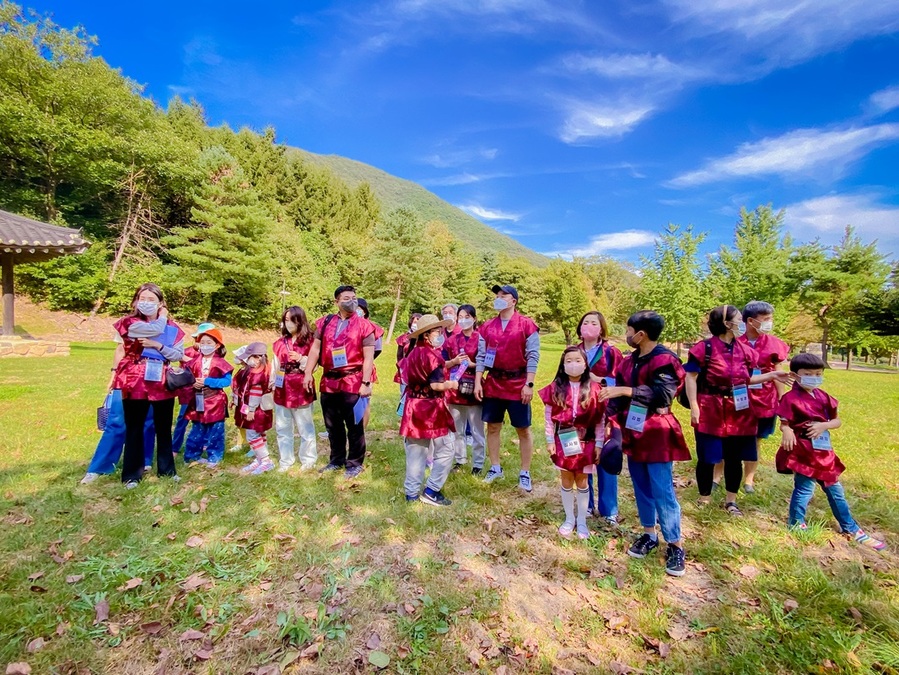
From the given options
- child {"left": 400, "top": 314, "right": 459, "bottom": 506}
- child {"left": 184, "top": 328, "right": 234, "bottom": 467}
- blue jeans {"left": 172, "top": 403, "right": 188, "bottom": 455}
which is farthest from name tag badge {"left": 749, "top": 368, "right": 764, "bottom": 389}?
blue jeans {"left": 172, "top": 403, "right": 188, "bottom": 455}

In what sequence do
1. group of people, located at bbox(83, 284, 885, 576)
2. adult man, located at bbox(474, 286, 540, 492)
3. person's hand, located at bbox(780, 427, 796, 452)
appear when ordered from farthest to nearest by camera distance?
adult man, located at bbox(474, 286, 540, 492) → person's hand, located at bbox(780, 427, 796, 452) → group of people, located at bbox(83, 284, 885, 576)

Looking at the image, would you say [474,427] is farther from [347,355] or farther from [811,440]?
[811,440]

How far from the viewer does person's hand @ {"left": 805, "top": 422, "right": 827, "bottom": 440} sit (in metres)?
3.53

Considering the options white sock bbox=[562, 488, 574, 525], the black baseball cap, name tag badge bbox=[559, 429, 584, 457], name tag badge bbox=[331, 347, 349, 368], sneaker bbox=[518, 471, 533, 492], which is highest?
the black baseball cap

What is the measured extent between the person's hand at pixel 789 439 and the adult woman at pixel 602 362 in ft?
4.87

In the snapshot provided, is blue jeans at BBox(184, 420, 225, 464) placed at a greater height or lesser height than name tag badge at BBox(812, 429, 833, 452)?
lesser

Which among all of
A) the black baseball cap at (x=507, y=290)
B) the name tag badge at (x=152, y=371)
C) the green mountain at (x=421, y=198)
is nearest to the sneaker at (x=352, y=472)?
the name tag badge at (x=152, y=371)

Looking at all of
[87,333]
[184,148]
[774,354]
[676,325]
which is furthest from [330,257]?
[774,354]

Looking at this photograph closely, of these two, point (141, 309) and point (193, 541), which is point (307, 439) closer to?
point (193, 541)

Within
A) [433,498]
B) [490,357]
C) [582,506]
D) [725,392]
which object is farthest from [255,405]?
[725,392]

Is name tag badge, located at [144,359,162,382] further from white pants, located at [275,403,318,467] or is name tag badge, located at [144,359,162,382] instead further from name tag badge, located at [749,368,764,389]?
name tag badge, located at [749,368,764,389]

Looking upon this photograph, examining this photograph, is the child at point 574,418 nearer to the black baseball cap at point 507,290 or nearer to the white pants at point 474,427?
the black baseball cap at point 507,290

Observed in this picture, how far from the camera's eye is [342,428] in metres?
5.36

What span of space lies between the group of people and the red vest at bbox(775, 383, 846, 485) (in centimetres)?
1
